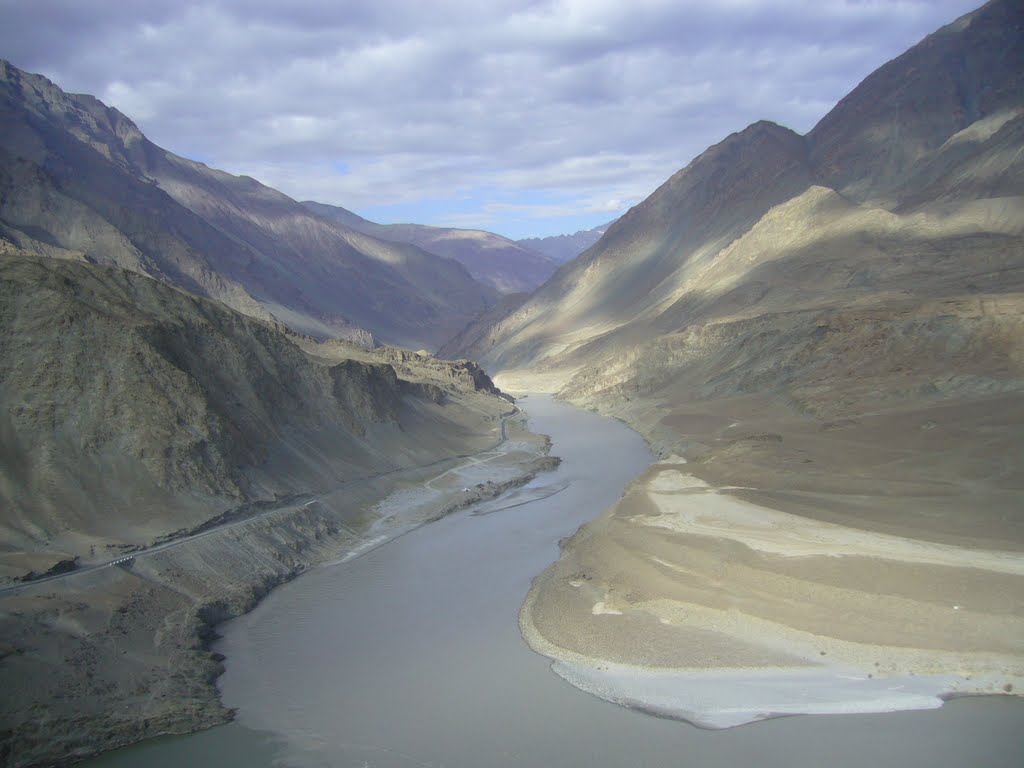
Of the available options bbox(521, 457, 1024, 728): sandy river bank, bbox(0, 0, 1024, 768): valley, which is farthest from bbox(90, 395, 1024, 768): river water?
bbox(521, 457, 1024, 728): sandy river bank

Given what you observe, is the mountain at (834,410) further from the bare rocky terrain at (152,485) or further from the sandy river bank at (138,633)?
the bare rocky terrain at (152,485)

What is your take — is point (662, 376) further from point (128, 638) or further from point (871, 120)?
point (871, 120)

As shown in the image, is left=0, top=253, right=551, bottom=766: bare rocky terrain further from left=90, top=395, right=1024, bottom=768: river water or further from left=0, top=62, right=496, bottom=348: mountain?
left=0, top=62, right=496, bottom=348: mountain

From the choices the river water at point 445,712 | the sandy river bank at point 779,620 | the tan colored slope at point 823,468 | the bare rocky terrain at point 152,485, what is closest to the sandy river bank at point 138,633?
the bare rocky terrain at point 152,485

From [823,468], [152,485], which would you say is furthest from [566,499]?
[152,485]

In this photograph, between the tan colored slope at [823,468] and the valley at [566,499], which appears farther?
the tan colored slope at [823,468]

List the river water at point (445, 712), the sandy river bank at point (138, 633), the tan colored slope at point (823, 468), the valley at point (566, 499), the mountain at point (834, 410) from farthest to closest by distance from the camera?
1. the mountain at point (834, 410)
2. the tan colored slope at point (823, 468)
3. the valley at point (566, 499)
4. the sandy river bank at point (138, 633)
5. the river water at point (445, 712)
